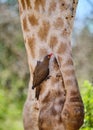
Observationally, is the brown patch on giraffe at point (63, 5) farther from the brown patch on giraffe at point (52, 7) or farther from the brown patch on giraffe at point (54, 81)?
the brown patch on giraffe at point (54, 81)

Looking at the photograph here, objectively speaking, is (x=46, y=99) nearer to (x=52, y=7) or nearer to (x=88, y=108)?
(x=52, y=7)

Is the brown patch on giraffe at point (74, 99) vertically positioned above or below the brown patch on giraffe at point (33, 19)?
below

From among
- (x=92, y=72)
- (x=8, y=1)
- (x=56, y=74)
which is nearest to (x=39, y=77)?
(x=56, y=74)

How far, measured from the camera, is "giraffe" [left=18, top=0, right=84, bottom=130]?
5.54 feet

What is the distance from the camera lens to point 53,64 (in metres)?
1.75

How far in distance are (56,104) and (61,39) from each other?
0.79 ft

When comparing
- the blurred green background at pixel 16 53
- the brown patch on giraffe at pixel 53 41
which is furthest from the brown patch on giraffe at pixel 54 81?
the blurred green background at pixel 16 53

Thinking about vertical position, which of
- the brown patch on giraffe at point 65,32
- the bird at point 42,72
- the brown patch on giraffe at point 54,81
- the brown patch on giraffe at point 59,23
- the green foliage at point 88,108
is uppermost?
the brown patch on giraffe at point 59,23

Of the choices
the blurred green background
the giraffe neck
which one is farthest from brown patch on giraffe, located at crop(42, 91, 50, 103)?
the blurred green background

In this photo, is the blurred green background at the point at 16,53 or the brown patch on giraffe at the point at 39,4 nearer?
the brown patch on giraffe at the point at 39,4

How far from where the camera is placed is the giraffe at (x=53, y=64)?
5.54 ft

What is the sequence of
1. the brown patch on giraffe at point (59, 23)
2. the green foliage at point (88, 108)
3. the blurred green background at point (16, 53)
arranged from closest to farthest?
1. the brown patch on giraffe at point (59, 23)
2. the green foliage at point (88, 108)
3. the blurred green background at point (16, 53)

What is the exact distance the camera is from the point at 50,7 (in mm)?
1798

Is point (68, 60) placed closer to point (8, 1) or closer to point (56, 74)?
point (56, 74)
